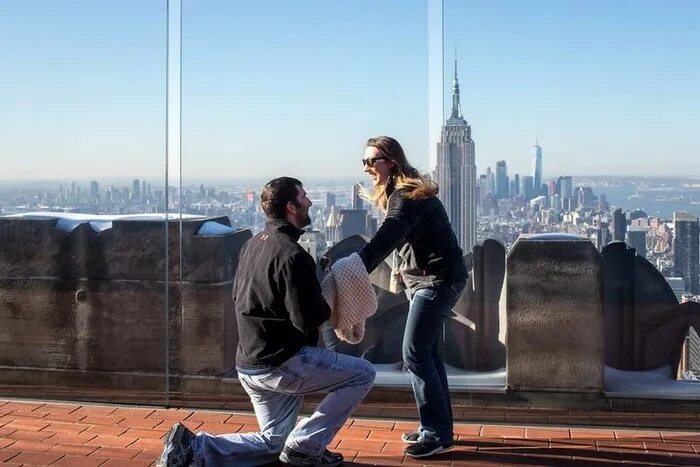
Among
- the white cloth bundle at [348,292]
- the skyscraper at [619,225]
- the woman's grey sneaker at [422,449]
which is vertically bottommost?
the woman's grey sneaker at [422,449]

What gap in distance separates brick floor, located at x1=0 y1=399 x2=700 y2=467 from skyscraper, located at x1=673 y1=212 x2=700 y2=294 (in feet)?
2.59

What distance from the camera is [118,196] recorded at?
601cm

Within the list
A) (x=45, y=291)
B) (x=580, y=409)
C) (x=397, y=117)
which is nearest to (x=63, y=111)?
(x=45, y=291)

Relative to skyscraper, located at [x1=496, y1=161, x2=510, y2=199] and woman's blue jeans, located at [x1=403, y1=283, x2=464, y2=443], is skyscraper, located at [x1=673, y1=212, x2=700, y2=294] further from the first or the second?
woman's blue jeans, located at [x1=403, y1=283, x2=464, y2=443]

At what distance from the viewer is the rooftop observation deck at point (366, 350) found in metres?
5.25

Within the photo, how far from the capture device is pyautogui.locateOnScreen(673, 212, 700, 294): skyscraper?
5.38 meters

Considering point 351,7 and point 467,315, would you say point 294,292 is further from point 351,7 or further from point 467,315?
point 351,7

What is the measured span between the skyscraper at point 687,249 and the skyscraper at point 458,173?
41.6 inches

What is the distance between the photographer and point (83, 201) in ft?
20.1

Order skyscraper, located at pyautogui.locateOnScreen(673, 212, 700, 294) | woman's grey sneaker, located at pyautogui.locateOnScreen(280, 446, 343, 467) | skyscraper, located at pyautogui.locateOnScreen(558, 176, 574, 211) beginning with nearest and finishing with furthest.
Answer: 1. woman's grey sneaker, located at pyautogui.locateOnScreen(280, 446, 343, 467)
2. skyscraper, located at pyautogui.locateOnScreen(673, 212, 700, 294)
3. skyscraper, located at pyautogui.locateOnScreen(558, 176, 574, 211)

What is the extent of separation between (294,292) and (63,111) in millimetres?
2589

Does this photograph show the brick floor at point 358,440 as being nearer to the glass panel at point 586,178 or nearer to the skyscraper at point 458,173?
the glass panel at point 586,178

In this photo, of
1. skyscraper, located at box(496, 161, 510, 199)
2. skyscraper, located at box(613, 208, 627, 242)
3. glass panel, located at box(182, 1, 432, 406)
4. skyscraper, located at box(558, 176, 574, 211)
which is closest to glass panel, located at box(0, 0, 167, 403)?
glass panel, located at box(182, 1, 432, 406)

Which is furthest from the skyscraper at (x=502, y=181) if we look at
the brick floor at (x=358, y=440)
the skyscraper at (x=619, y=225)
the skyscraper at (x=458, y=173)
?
the brick floor at (x=358, y=440)
